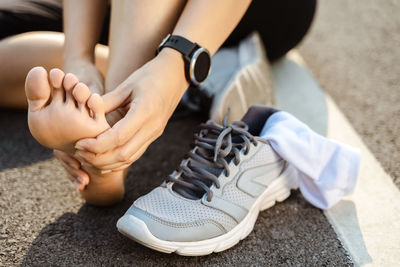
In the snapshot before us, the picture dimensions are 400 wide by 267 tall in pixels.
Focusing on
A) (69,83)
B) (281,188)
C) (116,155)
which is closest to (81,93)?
(69,83)

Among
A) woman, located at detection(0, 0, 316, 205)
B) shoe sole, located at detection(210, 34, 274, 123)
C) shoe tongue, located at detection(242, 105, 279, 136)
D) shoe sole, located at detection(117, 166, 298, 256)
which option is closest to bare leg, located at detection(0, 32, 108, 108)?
woman, located at detection(0, 0, 316, 205)

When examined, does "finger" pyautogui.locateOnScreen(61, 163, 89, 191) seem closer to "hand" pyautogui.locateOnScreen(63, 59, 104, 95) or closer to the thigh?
"hand" pyautogui.locateOnScreen(63, 59, 104, 95)

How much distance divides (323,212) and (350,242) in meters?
0.10

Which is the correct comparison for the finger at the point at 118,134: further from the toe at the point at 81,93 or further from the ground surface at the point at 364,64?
the ground surface at the point at 364,64

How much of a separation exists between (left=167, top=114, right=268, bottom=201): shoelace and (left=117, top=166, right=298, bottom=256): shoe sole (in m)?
0.09

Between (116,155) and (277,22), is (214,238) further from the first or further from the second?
(277,22)

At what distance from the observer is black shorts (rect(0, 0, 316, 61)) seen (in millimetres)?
1311

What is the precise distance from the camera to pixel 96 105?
71 centimetres

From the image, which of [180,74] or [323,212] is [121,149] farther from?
[323,212]

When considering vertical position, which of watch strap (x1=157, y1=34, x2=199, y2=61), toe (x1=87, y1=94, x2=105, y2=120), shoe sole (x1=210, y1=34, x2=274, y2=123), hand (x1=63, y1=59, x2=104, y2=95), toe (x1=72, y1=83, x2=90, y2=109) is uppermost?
watch strap (x1=157, y1=34, x2=199, y2=61)

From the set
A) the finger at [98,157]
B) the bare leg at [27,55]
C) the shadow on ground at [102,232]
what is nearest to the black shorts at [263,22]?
the bare leg at [27,55]

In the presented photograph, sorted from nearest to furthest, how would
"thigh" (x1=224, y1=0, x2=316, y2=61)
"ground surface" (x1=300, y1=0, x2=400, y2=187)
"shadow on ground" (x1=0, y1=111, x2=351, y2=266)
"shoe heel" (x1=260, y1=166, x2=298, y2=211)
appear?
1. "shadow on ground" (x1=0, y1=111, x2=351, y2=266)
2. "shoe heel" (x1=260, y1=166, x2=298, y2=211)
3. "ground surface" (x1=300, y1=0, x2=400, y2=187)
4. "thigh" (x1=224, y1=0, x2=316, y2=61)

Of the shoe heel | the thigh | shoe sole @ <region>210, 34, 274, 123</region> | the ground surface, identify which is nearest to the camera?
the shoe heel

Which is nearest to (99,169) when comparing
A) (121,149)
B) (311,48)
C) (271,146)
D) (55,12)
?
(121,149)
